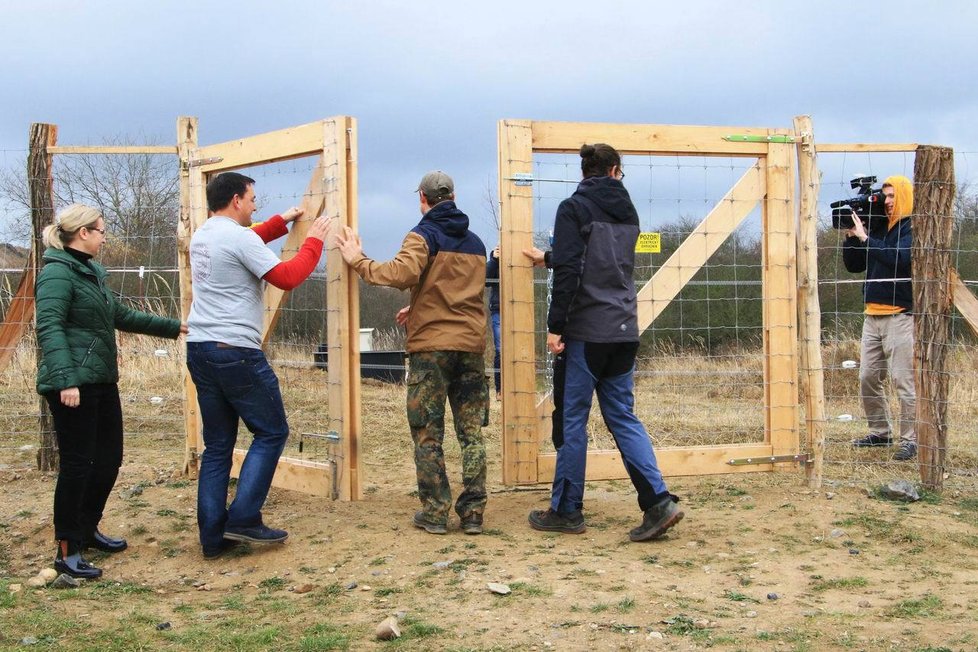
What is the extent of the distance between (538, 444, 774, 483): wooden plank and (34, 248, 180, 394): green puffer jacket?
268 cm

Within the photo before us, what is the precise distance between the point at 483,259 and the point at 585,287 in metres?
0.62

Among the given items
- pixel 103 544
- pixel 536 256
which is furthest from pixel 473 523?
pixel 103 544

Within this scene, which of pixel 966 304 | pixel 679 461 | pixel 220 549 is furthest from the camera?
pixel 966 304

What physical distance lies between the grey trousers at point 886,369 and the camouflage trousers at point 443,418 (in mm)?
3718

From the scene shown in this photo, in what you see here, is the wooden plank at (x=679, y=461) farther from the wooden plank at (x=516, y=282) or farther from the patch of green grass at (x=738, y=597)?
the patch of green grass at (x=738, y=597)

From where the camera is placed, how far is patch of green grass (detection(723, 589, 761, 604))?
465 cm

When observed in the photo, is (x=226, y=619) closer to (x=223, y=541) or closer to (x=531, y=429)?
(x=223, y=541)

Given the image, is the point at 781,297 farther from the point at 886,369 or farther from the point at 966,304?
the point at 886,369

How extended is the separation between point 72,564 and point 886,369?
6.14 meters

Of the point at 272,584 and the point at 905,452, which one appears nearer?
the point at 272,584

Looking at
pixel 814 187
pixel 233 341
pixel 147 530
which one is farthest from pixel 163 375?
pixel 814 187

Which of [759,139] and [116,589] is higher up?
[759,139]

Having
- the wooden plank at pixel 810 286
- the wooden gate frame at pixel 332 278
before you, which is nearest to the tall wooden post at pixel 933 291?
the wooden plank at pixel 810 286

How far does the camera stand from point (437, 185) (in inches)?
223
